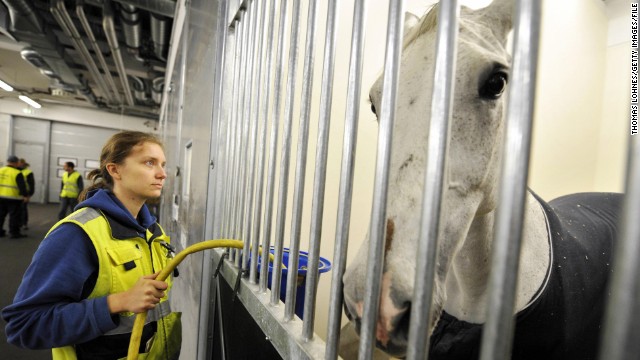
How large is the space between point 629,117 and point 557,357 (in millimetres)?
986

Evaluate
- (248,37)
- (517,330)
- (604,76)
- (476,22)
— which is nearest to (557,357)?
(517,330)

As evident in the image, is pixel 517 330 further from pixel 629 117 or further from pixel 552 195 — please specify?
pixel 552 195

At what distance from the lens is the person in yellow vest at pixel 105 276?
0.94 metres

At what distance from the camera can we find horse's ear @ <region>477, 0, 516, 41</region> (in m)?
0.81

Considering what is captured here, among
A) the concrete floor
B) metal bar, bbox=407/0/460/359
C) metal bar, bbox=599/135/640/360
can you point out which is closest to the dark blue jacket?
metal bar, bbox=407/0/460/359

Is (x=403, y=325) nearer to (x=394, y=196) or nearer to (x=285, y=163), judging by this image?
(x=394, y=196)

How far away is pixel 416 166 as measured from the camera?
544 mm

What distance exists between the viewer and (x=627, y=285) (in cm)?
22

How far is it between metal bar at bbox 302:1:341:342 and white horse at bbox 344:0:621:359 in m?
0.11

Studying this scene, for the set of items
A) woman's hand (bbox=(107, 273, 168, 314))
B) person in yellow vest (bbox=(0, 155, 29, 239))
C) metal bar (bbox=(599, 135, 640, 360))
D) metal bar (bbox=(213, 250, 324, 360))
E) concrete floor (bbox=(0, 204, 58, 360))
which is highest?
metal bar (bbox=(599, 135, 640, 360))

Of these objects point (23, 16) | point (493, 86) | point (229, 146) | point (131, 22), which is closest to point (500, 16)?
point (493, 86)

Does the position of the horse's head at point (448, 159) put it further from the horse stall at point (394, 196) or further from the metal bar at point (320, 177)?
the metal bar at point (320, 177)

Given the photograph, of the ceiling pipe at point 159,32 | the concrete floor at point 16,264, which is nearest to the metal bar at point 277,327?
the concrete floor at point 16,264

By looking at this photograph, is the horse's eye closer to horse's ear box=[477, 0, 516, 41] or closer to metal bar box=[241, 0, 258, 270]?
horse's ear box=[477, 0, 516, 41]
